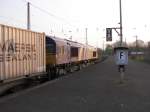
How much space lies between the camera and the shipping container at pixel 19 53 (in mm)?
15470

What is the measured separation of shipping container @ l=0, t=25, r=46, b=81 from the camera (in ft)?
50.8

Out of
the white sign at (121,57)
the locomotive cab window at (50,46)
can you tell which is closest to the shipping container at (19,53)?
the white sign at (121,57)

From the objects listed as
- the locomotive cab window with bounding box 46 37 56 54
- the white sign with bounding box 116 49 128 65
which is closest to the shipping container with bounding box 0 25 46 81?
the white sign with bounding box 116 49 128 65

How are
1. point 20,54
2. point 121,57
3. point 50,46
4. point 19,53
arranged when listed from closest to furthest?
point 19,53 < point 20,54 < point 121,57 < point 50,46

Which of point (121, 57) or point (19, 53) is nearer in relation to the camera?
point (19, 53)

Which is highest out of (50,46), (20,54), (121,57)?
(50,46)

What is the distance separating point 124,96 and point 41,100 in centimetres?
352

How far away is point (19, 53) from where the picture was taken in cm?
1733

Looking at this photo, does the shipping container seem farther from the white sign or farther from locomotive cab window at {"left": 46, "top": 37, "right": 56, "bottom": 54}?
locomotive cab window at {"left": 46, "top": 37, "right": 56, "bottom": 54}

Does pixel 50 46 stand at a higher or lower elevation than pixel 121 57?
higher

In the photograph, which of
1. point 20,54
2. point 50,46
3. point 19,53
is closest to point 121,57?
point 20,54

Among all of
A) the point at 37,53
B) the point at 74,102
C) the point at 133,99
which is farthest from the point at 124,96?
the point at 37,53

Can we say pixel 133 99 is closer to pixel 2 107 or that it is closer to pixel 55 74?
pixel 2 107

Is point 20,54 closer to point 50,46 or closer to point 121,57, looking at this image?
point 121,57
